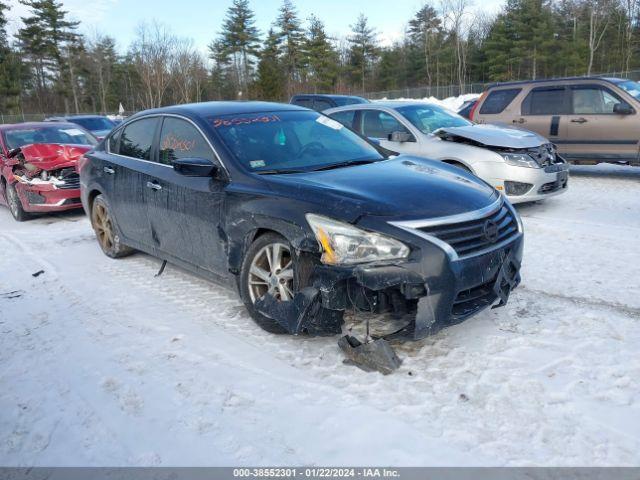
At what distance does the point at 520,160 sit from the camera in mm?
7164

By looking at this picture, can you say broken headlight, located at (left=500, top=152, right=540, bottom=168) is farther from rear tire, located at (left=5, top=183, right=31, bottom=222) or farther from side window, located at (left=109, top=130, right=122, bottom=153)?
rear tire, located at (left=5, top=183, right=31, bottom=222)

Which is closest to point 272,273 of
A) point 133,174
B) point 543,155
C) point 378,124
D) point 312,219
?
point 312,219

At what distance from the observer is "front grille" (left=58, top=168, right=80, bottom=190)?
8617mm

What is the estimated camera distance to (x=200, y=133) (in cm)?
434

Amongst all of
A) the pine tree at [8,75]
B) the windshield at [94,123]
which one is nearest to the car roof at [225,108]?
the windshield at [94,123]

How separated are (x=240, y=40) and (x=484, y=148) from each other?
58.3 meters

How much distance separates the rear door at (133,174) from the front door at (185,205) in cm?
Result: 15

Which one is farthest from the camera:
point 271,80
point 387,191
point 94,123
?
point 271,80

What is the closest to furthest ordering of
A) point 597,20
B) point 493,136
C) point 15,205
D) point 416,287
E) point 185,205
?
point 416,287 < point 185,205 < point 493,136 < point 15,205 < point 597,20

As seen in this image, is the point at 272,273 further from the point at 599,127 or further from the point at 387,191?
the point at 599,127

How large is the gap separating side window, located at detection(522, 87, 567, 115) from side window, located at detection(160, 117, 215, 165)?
7695 millimetres

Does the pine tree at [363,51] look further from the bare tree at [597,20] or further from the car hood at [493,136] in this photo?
the car hood at [493,136]

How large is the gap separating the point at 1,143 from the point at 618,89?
11.1 meters

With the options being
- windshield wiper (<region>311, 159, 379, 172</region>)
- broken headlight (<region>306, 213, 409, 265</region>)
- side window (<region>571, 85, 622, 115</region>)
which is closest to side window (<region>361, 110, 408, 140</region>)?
side window (<region>571, 85, 622, 115</region>)
